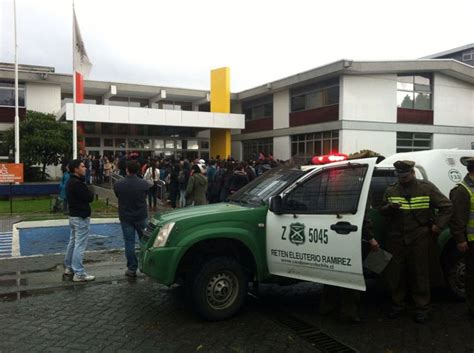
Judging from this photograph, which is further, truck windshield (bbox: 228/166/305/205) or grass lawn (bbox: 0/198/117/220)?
grass lawn (bbox: 0/198/117/220)

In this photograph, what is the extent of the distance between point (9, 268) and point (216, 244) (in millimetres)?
4534

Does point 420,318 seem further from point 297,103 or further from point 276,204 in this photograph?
point 297,103

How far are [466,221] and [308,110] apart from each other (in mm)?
23534

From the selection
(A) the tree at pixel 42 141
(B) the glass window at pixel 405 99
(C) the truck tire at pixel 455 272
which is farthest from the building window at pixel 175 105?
(C) the truck tire at pixel 455 272

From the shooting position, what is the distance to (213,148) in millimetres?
32906

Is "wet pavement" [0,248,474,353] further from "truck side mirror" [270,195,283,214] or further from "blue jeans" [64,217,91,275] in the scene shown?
"truck side mirror" [270,195,283,214]

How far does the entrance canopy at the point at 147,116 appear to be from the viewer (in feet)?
81.8

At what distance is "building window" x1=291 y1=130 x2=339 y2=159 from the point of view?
25.9 meters

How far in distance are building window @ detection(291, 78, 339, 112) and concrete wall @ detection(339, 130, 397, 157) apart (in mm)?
2187

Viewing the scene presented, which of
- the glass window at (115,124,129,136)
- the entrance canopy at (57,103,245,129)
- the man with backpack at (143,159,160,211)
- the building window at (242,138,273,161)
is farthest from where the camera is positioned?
the building window at (242,138,273,161)

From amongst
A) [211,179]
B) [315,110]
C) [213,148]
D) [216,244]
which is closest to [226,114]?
[213,148]

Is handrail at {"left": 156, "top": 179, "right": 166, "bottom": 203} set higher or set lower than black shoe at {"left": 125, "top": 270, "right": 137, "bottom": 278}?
higher

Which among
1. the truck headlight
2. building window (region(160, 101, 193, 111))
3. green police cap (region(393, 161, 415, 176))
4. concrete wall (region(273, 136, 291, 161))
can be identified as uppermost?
building window (region(160, 101, 193, 111))

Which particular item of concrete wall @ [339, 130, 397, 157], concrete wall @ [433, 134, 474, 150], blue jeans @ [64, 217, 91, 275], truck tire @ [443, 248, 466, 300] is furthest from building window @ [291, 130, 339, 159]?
blue jeans @ [64, 217, 91, 275]
